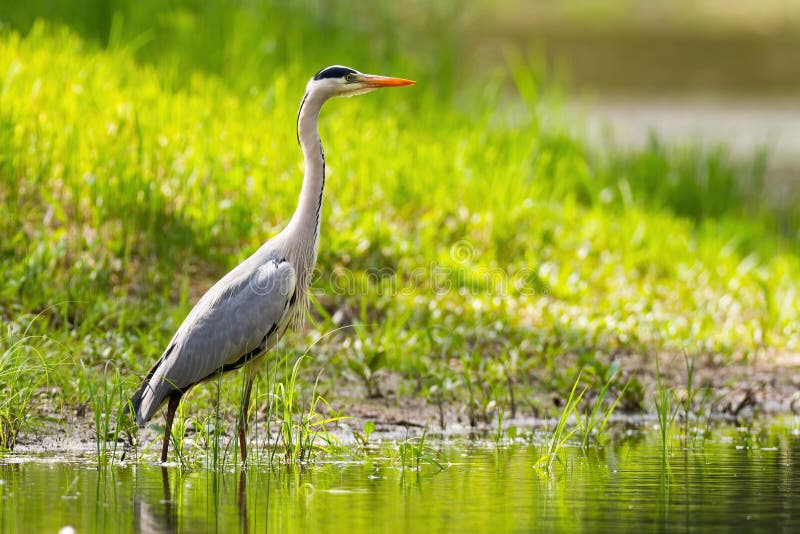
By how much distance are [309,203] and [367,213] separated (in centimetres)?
270

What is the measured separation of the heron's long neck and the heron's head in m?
0.22

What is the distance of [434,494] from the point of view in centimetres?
500

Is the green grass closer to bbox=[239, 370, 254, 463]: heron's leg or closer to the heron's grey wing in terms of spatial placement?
bbox=[239, 370, 254, 463]: heron's leg

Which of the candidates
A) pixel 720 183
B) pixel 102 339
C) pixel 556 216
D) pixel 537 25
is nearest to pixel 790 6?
pixel 537 25

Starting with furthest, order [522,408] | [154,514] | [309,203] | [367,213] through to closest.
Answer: [367,213] < [522,408] < [309,203] < [154,514]

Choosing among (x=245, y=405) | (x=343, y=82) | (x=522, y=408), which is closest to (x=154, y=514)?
(x=245, y=405)

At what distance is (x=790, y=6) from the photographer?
96.4ft

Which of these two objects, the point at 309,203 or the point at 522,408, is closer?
the point at 309,203

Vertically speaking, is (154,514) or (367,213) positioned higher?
(367,213)

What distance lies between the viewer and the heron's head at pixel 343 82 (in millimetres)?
6602

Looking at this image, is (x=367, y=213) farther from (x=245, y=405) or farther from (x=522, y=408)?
(x=245, y=405)

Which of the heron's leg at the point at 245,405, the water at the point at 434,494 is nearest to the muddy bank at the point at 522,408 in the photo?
the heron's leg at the point at 245,405

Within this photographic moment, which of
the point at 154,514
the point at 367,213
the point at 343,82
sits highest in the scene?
the point at 343,82

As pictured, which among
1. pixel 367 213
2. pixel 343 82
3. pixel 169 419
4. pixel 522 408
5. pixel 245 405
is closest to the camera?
pixel 169 419
